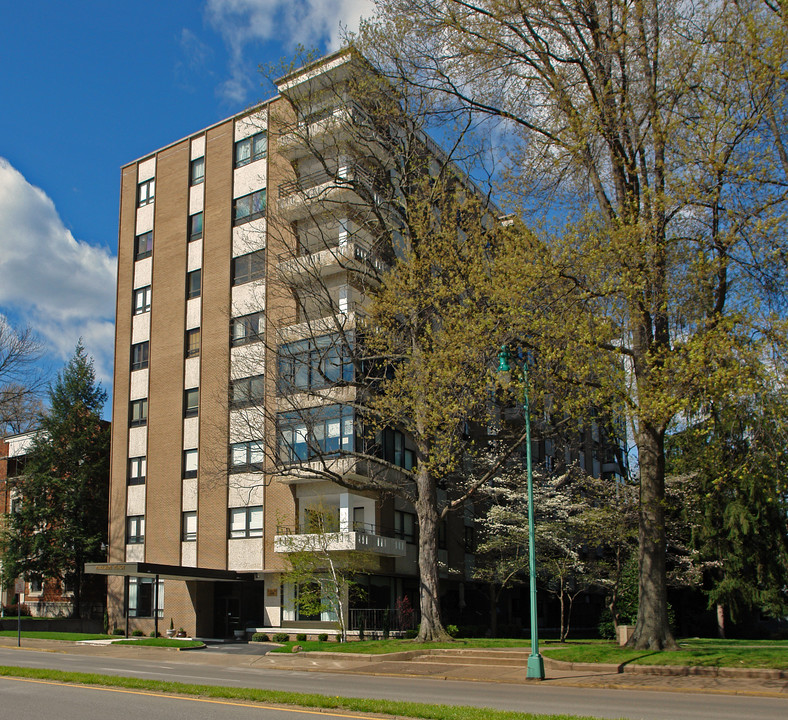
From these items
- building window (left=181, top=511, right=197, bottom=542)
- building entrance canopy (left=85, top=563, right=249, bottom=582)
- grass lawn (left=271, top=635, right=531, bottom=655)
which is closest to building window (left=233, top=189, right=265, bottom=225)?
building window (left=181, top=511, right=197, bottom=542)

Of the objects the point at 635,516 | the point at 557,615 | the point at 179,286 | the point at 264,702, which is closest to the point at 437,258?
the point at 264,702

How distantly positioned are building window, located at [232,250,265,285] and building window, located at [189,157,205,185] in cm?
623

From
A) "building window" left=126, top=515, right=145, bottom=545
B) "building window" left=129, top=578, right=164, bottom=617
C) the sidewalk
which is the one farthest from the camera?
"building window" left=126, top=515, right=145, bottom=545

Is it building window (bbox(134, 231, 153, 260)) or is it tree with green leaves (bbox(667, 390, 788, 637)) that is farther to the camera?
building window (bbox(134, 231, 153, 260))

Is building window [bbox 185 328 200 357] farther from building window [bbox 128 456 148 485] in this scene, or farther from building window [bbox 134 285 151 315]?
building window [bbox 128 456 148 485]

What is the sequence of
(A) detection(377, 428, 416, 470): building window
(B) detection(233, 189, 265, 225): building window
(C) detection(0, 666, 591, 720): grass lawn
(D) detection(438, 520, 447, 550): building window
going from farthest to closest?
(B) detection(233, 189, 265, 225): building window, (D) detection(438, 520, 447, 550): building window, (A) detection(377, 428, 416, 470): building window, (C) detection(0, 666, 591, 720): grass lawn

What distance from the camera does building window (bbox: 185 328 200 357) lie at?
40.5 meters

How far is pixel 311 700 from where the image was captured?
11.7 meters

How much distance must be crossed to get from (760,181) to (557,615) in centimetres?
4582

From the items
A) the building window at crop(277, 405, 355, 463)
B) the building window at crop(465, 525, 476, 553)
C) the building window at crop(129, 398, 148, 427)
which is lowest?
the building window at crop(465, 525, 476, 553)

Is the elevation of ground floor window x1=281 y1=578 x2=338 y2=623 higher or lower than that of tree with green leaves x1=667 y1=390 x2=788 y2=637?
lower

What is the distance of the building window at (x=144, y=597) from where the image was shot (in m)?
38.9

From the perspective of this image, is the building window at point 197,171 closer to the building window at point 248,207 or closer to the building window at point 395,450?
the building window at point 248,207

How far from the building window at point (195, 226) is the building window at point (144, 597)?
18549 mm
